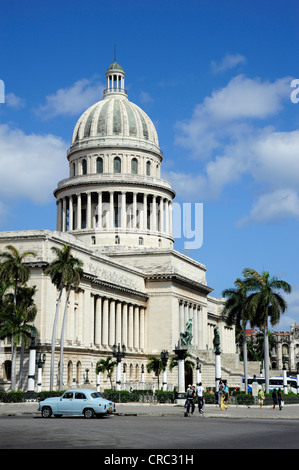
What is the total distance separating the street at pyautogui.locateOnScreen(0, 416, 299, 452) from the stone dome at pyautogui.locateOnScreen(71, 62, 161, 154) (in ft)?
267

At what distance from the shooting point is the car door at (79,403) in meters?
37.1

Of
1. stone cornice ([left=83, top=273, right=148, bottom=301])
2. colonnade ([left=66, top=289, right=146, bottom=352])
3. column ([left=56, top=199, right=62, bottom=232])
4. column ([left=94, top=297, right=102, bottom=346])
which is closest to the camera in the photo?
colonnade ([left=66, top=289, right=146, bottom=352])

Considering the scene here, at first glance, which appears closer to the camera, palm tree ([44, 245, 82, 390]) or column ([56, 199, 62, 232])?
palm tree ([44, 245, 82, 390])

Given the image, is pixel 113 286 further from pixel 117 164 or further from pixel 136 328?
pixel 117 164

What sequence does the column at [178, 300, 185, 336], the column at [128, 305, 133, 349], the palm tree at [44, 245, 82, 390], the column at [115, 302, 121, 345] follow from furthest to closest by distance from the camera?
the column at [178, 300, 185, 336], the column at [128, 305, 133, 349], the column at [115, 302, 121, 345], the palm tree at [44, 245, 82, 390]

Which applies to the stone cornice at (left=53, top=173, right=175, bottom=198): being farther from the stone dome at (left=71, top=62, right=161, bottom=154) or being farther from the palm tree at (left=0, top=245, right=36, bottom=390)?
the palm tree at (left=0, top=245, right=36, bottom=390)

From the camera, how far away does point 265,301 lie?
227ft

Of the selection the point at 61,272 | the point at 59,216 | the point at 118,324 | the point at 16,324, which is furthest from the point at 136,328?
the point at 16,324

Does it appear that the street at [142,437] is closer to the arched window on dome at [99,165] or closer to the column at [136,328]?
the column at [136,328]

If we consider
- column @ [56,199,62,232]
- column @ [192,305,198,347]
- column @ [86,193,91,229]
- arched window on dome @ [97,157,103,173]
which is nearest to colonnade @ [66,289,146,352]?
column @ [192,305,198,347]

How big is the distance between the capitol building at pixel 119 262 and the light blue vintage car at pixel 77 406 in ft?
94.2

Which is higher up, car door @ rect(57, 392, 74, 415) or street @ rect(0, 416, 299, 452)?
car door @ rect(57, 392, 74, 415)

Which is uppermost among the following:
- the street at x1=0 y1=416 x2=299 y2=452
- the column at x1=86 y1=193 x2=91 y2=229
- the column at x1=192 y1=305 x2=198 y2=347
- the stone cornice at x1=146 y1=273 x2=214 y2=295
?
the column at x1=86 y1=193 x2=91 y2=229

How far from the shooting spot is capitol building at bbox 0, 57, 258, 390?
71938 mm
